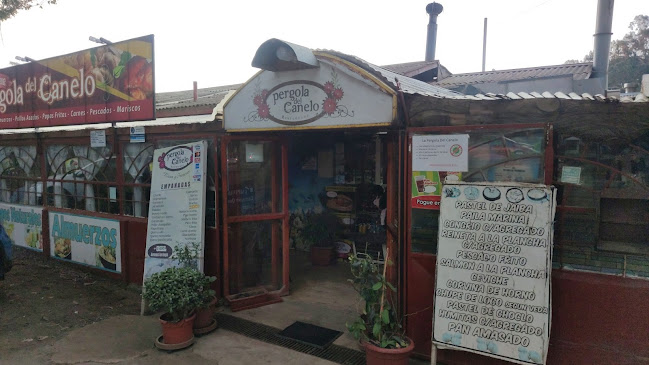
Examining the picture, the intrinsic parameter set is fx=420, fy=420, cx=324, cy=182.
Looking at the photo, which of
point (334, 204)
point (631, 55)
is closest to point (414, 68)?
point (334, 204)

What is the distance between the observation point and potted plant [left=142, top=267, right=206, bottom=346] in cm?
479

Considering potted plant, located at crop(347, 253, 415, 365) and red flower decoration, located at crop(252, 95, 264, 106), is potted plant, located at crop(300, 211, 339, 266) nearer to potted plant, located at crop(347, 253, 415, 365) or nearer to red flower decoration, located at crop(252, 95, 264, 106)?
red flower decoration, located at crop(252, 95, 264, 106)

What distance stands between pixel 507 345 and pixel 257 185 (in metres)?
3.92

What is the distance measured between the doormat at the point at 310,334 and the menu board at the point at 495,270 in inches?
59.4

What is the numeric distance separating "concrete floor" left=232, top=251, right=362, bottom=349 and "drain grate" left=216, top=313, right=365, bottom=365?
114 mm

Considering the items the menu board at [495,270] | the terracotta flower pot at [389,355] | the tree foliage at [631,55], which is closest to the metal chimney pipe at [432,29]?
the menu board at [495,270]

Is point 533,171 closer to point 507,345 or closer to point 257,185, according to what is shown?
point 507,345

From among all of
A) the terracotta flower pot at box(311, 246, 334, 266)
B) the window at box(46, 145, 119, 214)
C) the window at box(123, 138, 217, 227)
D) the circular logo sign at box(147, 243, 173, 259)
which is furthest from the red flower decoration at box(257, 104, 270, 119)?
the terracotta flower pot at box(311, 246, 334, 266)

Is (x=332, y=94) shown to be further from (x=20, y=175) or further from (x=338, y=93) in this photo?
(x=20, y=175)

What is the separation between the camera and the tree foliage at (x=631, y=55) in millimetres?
27359

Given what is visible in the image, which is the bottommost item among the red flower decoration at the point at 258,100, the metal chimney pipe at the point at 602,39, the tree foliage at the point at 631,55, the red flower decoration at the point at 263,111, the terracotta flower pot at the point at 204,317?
the terracotta flower pot at the point at 204,317

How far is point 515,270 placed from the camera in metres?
3.71

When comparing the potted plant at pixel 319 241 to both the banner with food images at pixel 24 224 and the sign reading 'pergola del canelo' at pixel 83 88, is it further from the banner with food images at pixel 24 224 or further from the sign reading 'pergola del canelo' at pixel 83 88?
the banner with food images at pixel 24 224

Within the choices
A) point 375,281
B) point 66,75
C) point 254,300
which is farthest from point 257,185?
point 66,75
